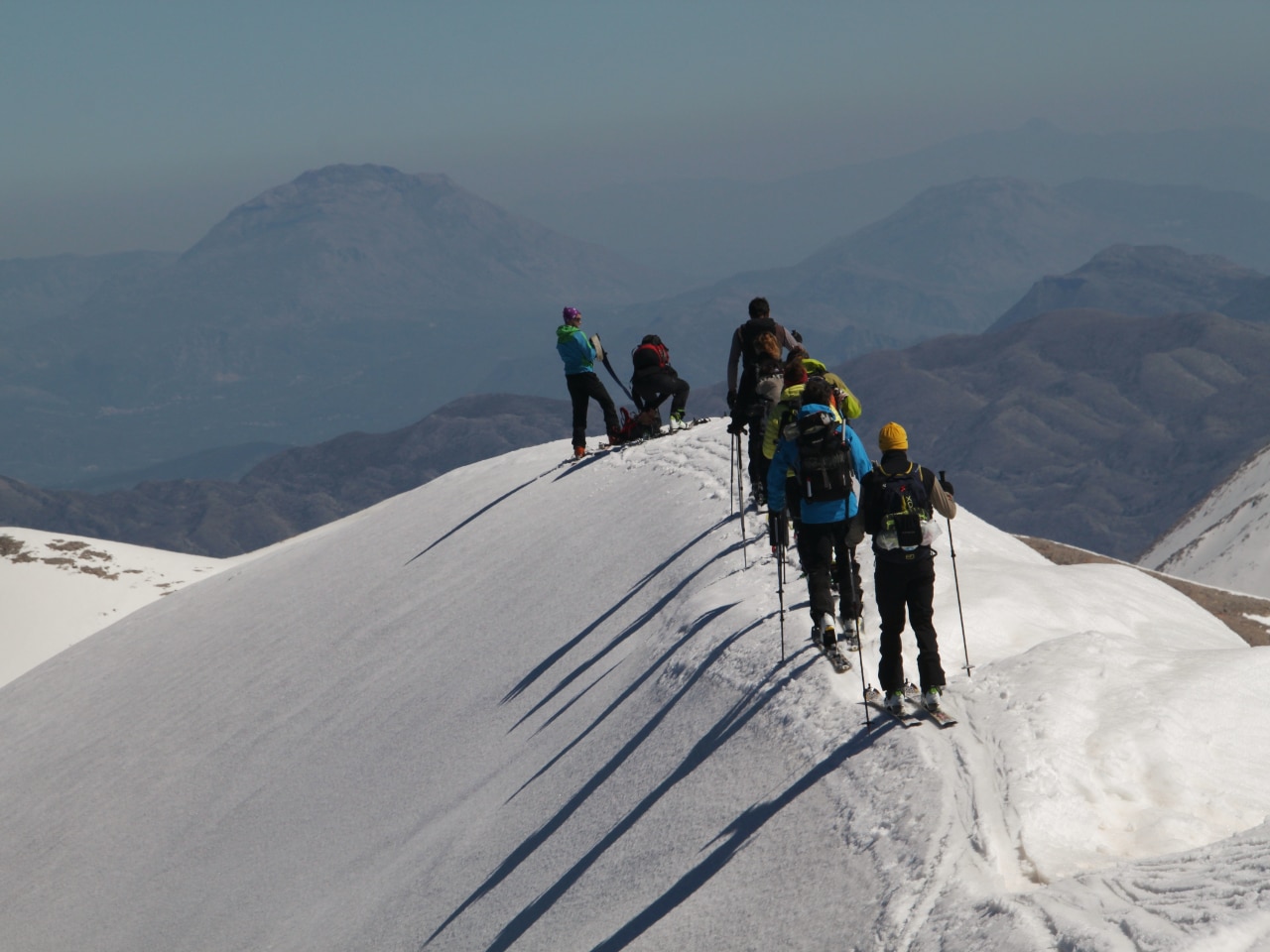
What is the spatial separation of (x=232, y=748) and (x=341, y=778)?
4.54m

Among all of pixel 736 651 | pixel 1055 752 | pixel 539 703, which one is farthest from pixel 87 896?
pixel 1055 752

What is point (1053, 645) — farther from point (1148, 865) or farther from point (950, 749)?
point (1148, 865)

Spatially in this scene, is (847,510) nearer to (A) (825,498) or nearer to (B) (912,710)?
(A) (825,498)

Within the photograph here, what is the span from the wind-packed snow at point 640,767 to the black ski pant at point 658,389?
1.02 meters

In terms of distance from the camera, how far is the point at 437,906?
10.9m

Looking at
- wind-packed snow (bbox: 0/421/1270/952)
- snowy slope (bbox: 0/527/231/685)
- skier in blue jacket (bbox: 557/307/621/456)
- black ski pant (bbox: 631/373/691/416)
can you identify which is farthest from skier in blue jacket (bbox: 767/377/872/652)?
snowy slope (bbox: 0/527/231/685)

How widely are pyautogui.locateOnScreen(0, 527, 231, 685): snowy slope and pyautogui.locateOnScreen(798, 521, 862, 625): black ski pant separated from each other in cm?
3564

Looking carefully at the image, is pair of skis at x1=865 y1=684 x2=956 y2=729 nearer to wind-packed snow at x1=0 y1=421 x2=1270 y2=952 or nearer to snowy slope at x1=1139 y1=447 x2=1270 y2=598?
wind-packed snow at x1=0 y1=421 x2=1270 y2=952

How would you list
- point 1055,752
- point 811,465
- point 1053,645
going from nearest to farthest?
point 1055,752 < point 811,465 < point 1053,645

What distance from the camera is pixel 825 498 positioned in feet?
32.6

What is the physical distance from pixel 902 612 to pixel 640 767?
3417 mm

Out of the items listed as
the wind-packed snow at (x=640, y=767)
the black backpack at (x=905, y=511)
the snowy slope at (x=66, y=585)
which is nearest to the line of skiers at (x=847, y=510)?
the black backpack at (x=905, y=511)

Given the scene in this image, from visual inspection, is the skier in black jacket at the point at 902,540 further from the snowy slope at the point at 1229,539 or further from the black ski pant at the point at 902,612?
the snowy slope at the point at 1229,539

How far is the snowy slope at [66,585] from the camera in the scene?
39.9m
